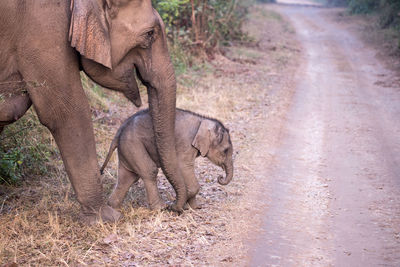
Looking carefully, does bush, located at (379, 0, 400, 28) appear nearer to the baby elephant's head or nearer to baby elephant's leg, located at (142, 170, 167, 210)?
the baby elephant's head

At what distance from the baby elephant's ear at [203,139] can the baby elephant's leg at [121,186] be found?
72cm

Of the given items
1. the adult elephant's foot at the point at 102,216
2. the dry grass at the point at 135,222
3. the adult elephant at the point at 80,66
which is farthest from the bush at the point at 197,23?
the adult elephant's foot at the point at 102,216

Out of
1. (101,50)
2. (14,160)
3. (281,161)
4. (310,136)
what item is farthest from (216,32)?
(101,50)

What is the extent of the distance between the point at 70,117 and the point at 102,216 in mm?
1042

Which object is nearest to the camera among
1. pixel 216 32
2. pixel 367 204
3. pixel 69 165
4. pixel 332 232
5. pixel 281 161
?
pixel 69 165

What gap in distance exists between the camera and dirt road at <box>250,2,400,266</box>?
4.71 meters

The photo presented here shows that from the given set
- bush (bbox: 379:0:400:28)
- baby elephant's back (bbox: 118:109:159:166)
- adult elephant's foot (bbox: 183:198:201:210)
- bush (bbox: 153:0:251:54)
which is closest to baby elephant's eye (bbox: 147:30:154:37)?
baby elephant's back (bbox: 118:109:159:166)

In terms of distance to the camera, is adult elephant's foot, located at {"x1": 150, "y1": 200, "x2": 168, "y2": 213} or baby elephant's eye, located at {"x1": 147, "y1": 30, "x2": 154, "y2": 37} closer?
baby elephant's eye, located at {"x1": 147, "y1": 30, "x2": 154, "y2": 37}

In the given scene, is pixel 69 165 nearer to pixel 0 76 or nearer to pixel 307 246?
pixel 0 76

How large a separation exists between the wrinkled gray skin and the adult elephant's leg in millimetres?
489

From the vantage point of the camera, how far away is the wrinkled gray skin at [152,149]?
17.2 feet

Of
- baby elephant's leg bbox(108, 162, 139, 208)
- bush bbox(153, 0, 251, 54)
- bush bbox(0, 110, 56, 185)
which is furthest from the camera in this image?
bush bbox(153, 0, 251, 54)

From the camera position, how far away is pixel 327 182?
255 inches

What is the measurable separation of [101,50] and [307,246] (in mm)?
2477
